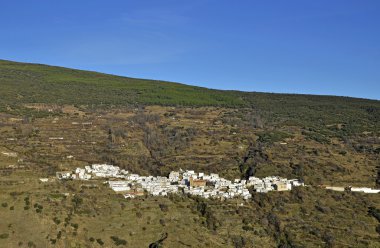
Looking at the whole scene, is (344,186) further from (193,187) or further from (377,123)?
(377,123)

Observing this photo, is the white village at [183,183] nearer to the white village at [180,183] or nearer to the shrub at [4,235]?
the white village at [180,183]

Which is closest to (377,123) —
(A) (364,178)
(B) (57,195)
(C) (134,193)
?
(A) (364,178)

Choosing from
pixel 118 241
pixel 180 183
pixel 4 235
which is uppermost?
pixel 180 183

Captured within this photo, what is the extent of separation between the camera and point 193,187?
2299 inches

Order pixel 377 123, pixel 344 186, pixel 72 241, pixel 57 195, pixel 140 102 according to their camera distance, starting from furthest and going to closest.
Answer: pixel 140 102 < pixel 377 123 < pixel 344 186 < pixel 57 195 < pixel 72 241

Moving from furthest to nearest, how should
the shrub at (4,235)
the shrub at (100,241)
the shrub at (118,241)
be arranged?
the shrub at (118,241)
the shrub at (100,241)
the shrub at (4,235)

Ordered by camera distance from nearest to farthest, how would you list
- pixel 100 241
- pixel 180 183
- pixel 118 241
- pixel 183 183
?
pixel 100 241
pixel 118 241
pixel 183 183
pixel 180 183

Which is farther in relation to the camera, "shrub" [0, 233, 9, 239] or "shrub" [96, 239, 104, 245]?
"shrub" [96, 239, 104, 245]

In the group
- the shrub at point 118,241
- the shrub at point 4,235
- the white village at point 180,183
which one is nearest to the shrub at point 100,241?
the shrub at point 118,241

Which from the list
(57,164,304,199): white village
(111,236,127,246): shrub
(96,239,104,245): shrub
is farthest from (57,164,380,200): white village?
(96,239,104,245): shrub

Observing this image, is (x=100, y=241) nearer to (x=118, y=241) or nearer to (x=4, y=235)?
(x=118, y=241)

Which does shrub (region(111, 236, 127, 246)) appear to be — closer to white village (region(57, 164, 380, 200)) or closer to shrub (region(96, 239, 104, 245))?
shrub (region(96, 239, 104, 245))

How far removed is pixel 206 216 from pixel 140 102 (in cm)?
6288

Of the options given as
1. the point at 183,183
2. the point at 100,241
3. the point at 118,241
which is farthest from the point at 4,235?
the point at 183,183
